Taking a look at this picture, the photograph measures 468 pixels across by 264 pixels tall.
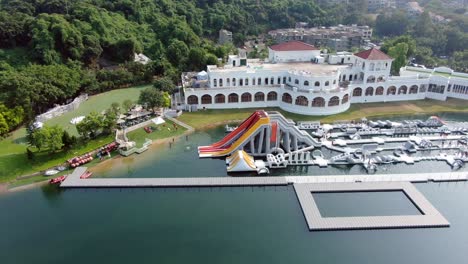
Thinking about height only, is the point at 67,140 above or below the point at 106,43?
below

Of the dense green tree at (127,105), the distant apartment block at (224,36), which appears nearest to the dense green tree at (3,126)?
the dense green tree at (127,105)

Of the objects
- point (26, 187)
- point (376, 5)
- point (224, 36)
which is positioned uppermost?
point (376, 5)

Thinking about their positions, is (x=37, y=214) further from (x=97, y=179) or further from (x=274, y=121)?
(x=274, y=121)

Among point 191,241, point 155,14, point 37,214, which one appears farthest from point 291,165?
point 155,14

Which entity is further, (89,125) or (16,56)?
(16,56)

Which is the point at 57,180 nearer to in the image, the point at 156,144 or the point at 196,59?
the point at 156,144

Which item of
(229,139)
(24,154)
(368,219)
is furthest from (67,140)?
(368,219)

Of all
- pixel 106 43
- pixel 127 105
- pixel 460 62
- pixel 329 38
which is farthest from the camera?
pixel 329 38
